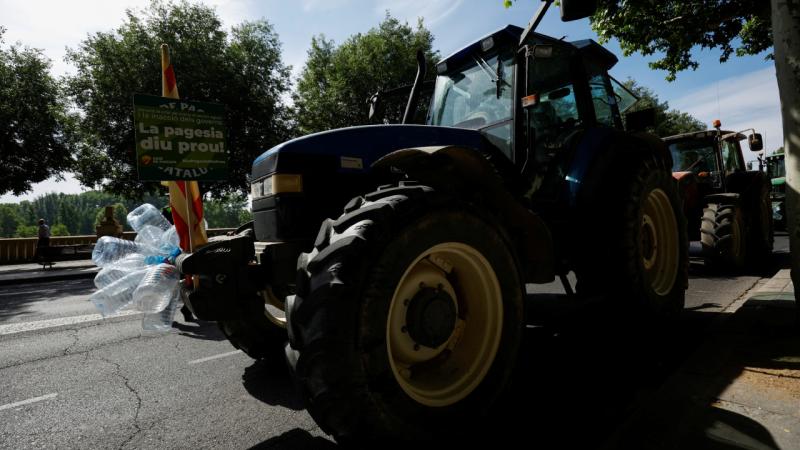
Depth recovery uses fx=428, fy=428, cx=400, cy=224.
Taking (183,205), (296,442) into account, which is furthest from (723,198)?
(183,205)

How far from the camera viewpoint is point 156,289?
246 centimetres

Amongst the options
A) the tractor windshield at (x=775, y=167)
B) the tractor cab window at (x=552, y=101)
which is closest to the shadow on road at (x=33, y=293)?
the tractor cab window at (x=552, y=101)

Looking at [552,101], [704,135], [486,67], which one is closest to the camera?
[486,67]

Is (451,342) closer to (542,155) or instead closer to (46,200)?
(542,155)

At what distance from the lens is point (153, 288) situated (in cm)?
245

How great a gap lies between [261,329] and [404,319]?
1.30 meters

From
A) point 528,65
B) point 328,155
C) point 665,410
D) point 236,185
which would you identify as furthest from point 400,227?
point 236,185

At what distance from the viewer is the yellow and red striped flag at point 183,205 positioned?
8.89 feet

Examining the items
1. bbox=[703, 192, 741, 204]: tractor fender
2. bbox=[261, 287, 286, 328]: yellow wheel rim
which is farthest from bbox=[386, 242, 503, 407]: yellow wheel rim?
bbox=[703, 192, 741, 204]: tractor fender

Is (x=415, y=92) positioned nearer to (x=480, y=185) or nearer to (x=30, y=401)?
(x=480, y=185)

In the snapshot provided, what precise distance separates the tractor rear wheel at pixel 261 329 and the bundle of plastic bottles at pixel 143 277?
1.21ft

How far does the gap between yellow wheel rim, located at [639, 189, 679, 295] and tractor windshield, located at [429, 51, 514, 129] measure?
166cm

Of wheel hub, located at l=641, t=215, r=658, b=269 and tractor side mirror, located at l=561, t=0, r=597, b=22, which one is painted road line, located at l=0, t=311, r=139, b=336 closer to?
tractor side mirror, located at l=561, t=0, r=597, b=22

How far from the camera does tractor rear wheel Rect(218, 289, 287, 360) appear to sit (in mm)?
2699
